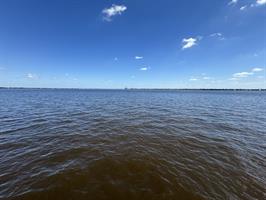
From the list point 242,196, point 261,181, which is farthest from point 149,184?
point 261,181

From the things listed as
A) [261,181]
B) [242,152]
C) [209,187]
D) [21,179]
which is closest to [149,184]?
[209,187]

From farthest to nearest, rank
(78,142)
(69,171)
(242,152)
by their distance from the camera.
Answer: (78,142) → (242,152) → (69,171)

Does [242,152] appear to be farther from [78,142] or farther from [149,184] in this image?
[78,142]

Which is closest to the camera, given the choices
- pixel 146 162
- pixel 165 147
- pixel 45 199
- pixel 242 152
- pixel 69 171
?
pixel 45 199

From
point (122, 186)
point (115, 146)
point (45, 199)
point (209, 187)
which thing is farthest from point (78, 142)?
point (209, 187)

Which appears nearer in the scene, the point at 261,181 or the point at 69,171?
the point at 261,181

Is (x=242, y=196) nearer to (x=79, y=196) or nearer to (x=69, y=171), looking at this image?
(x=79, y=196)

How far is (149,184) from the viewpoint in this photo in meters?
4.94

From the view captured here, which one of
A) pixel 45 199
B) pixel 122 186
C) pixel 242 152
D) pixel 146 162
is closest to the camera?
pixel 45 199

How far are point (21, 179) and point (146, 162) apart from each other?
509 centimetres

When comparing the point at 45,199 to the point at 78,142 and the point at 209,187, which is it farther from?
the point at 209,187

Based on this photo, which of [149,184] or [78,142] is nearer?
[149,184]

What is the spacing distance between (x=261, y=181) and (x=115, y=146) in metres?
Answer: 6.75

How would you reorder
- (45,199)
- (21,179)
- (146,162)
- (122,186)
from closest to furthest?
1. (45,199)
2. (122,186)
3. (21,179)
4. (146,162)
